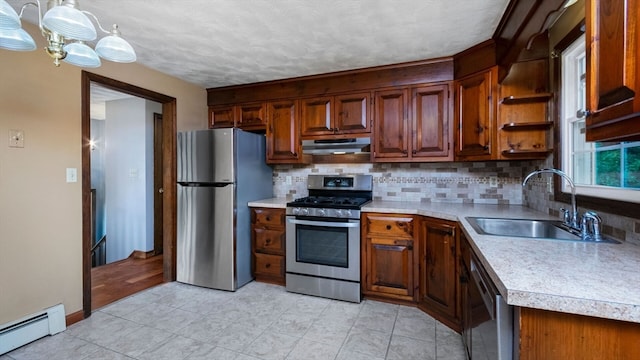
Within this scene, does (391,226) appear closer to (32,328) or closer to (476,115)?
(476,115)

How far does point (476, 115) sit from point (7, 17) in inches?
112

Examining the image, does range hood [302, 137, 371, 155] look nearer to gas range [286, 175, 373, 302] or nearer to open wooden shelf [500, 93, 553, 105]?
gas range [286, 175, 373, 302]

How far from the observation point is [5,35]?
110 centimetres

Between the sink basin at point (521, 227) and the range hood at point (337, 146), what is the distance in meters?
1.31

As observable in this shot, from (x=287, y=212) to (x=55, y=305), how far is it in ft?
6.45

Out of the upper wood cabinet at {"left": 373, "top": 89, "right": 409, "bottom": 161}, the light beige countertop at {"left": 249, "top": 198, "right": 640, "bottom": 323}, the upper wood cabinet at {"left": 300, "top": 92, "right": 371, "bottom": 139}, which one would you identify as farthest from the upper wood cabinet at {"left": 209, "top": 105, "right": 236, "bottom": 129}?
the light beige countertop at {"left": 249, "top": 198, "right": 640, "bottom": 323}

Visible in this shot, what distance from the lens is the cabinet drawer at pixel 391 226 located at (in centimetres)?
252

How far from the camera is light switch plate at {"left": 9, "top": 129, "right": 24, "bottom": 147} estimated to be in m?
1.96

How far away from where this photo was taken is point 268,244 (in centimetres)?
311

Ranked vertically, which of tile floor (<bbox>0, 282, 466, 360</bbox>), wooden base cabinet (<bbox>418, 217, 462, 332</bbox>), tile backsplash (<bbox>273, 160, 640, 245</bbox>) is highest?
tile backsplash (<bbox>273, 160, 640, 245</bbox>)

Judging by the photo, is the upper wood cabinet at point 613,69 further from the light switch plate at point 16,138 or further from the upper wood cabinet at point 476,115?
the light switch plate at point 16,138

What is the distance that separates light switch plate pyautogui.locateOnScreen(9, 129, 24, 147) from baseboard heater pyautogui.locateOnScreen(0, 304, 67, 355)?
1234 millimetres

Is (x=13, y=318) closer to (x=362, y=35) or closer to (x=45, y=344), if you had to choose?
(x=45, y=344)

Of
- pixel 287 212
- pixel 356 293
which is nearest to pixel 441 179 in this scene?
pixel 356 293
